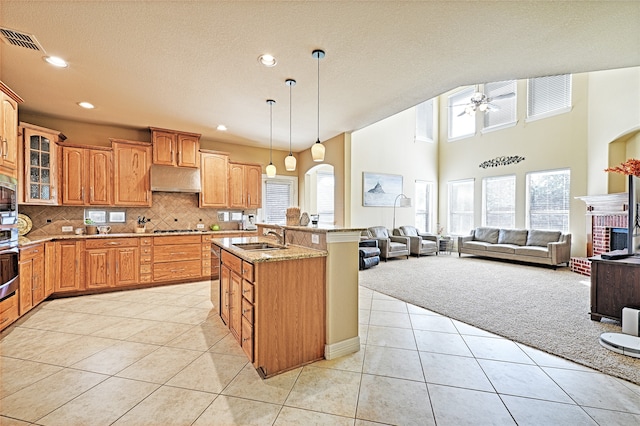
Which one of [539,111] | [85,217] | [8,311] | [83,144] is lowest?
[8,311]

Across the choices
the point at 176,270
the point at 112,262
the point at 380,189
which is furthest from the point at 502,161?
the point at 112,262

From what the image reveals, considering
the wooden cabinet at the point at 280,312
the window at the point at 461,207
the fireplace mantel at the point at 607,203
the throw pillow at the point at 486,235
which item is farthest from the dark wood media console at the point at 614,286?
the window at the point at 461,207

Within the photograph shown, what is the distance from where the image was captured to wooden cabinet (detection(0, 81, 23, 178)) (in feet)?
9.28

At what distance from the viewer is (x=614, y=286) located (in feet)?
9.52

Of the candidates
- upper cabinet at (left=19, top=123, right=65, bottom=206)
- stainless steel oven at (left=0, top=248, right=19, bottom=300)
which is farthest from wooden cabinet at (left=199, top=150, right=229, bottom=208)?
stainless steel oven at (left=0, top=248, right=19, bottom=300)

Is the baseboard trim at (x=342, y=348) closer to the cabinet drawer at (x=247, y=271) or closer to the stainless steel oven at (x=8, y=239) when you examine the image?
the cabinet drawer at (x=247, y=271)

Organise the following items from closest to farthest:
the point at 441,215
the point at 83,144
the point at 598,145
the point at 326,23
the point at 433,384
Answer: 1. the point at 433,384
2. the point at 326,23
3. the point at 83,144
4. the point at 598,145
5. the point at 441,215

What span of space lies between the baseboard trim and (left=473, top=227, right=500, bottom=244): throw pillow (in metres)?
6.28

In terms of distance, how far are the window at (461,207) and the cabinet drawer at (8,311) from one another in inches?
371

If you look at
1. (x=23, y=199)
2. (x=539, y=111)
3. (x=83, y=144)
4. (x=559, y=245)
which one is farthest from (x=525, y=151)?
(x=23, y=199)

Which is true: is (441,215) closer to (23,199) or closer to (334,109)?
(334,109)

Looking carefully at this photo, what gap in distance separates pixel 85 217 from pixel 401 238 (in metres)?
6.65

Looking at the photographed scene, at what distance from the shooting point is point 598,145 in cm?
545

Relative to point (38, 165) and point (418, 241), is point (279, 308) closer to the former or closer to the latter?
point (38, 165)
